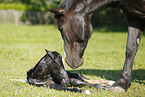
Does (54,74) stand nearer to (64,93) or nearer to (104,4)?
(64,93)

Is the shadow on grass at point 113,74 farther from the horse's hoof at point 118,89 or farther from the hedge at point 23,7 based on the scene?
the hedge at point 23,7

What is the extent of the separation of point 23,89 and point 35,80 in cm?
34

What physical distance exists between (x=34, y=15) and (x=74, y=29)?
2594 cm

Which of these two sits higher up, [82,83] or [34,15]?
[82,83]

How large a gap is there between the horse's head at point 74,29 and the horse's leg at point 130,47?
0.82m

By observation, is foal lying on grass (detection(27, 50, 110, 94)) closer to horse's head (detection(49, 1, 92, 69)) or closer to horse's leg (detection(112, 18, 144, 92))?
horse's leg (detection(112, 18, 144, 92))

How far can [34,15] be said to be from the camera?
28.1m

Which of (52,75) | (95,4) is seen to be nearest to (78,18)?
(95,4)

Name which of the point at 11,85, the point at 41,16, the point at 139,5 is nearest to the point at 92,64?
the point at 11,85

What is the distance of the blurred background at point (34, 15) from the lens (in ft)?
79.3

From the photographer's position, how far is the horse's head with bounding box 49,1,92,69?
9.90 ft

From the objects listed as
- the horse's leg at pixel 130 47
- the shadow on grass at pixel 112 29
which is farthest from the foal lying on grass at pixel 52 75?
the shadow on grass at pixel 112 29

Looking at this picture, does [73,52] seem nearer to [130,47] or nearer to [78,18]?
[78,18]

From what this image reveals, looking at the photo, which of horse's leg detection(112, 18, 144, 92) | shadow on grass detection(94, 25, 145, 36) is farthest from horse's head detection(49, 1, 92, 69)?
shadow on grass detection(94, 25, 145, 36)
